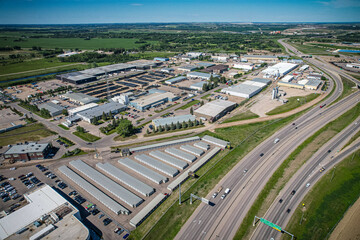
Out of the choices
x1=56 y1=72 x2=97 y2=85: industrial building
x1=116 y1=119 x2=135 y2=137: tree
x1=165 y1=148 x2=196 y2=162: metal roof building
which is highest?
x1=56 y1=72 x2=97 y2=85: industrial building

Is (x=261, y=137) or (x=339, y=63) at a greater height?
(x=339, y=63)

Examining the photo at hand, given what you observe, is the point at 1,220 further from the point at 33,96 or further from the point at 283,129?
the point at 33,96

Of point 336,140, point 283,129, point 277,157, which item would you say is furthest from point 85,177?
point 336,140

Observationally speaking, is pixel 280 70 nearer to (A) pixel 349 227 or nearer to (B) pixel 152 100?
(B) pixel 152 100

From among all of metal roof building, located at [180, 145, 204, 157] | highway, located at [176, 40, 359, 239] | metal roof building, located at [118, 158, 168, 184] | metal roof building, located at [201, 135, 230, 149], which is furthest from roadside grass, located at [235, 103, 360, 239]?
metal roof building, located at [118, 158, 168, 184]

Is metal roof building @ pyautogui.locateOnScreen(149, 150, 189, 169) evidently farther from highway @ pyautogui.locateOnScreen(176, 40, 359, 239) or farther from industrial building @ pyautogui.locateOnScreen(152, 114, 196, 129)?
industrial building @ pyautogui.locateOnScreen(152, 114, 196, 129)

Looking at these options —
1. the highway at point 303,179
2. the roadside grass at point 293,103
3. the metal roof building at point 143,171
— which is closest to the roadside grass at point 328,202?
the highway at point 303,179
